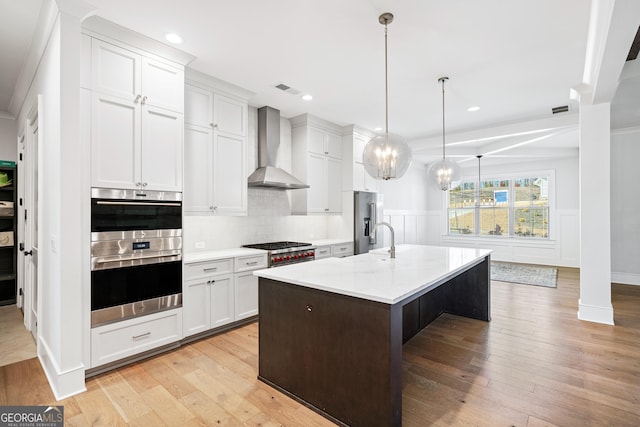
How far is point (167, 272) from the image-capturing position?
9.39ft

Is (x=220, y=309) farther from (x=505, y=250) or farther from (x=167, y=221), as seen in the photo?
(x=505, y=250)

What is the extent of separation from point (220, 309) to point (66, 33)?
2.68 m

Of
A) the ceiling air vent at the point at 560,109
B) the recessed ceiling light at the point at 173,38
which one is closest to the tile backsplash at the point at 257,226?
→ the recessed ceiling light at the point at 173,38

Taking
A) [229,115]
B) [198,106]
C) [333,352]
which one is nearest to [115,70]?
[198,106]

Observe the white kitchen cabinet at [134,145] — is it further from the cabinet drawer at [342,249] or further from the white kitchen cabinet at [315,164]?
the cabinet drawer at [342,249]

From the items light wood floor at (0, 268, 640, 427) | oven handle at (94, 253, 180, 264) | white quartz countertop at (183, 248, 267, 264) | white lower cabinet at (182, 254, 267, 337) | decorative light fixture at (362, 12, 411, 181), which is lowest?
light wood floor at (0, 268, 640, 427)

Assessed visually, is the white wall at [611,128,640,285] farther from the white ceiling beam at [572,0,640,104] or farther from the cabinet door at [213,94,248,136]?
the cabinet door at [213,94,248,136]

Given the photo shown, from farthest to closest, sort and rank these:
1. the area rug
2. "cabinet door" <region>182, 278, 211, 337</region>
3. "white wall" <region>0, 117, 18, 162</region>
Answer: the area rug
"white wall" <region>0, 117, 18, 162</region>
"cabinet door" <region>182, 278, 211, 337</region>

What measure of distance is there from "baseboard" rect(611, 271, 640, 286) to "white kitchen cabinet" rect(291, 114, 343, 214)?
5127 millimetres

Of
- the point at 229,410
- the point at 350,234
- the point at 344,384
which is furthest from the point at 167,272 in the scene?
the point at 350,234

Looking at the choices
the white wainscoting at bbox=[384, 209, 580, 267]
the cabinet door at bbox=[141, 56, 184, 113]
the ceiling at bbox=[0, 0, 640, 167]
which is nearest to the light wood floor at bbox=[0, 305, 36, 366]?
the cabinet door at bbox=[141, 56, 184, 113]

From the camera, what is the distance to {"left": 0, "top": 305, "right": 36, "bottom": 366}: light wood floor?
111 inches

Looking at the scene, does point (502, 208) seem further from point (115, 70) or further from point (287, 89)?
point (115, 70)

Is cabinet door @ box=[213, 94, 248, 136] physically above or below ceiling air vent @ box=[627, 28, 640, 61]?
below
